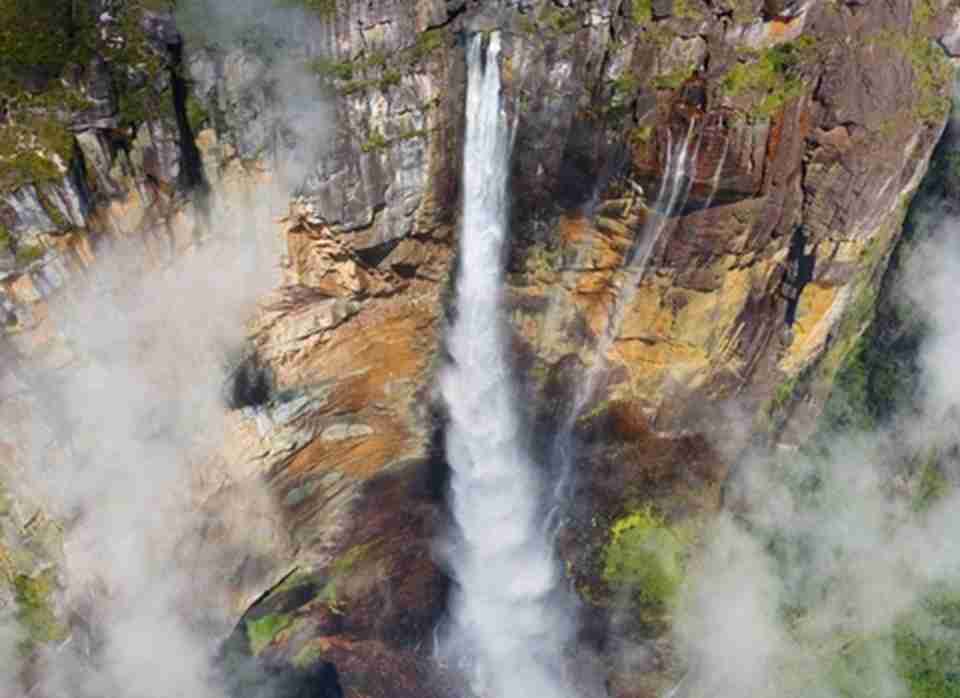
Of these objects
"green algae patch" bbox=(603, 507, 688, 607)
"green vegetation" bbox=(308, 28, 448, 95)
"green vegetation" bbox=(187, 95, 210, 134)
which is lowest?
"green algae patch" bbox=(603, 507, 688, 607)

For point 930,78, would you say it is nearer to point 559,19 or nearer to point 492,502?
point 559,19

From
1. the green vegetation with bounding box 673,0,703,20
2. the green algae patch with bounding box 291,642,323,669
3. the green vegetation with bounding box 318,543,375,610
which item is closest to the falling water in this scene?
the green vegetation with bounding box 673,0,703,20

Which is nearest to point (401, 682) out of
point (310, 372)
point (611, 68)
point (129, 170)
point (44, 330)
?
point (310, 372)

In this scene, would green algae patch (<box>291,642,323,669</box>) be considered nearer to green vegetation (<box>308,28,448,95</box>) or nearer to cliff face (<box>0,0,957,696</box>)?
cliff face (<box>0,0,957,696</box>)

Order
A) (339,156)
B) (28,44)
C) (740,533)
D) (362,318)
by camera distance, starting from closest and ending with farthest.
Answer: (28,44) < (339,156) < (362,318) < (740,533)

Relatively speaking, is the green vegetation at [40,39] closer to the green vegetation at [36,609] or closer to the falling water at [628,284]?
the green vegetation at [36,609]

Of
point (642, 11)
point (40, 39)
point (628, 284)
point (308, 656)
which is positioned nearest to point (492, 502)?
point (308, 656)

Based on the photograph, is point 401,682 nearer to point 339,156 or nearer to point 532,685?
point 532,685
